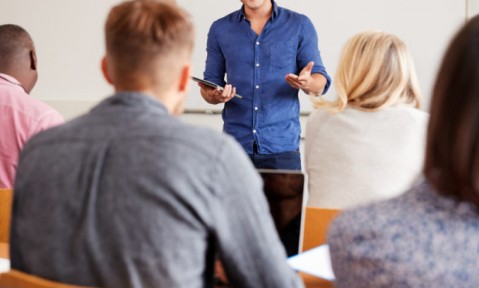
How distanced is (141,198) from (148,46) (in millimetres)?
317

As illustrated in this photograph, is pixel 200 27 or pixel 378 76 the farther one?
pixel 200 27

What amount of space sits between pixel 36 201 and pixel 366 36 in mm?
1364

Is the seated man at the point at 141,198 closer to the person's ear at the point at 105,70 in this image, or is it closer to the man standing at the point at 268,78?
the person's ear at the point at 105,70

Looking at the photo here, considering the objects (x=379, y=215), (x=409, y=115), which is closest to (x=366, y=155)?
(x=409, y=115)

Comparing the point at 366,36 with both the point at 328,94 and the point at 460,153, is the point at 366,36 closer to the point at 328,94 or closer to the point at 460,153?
the point at 460,153

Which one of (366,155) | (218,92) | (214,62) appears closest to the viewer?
(366,155)

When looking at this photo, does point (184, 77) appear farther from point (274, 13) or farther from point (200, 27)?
point (200, 27)

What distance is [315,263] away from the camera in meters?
1.71

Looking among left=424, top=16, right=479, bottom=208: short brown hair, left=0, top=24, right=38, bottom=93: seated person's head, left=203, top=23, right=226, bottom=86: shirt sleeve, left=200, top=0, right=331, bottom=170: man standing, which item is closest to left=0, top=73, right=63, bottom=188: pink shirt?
left=0, top=24, right=38, bottom=93: seated person's head

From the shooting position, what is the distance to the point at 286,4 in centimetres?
457

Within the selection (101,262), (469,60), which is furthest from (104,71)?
(469,60)

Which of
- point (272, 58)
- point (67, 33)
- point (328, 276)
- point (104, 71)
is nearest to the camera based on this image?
point (104, 71)

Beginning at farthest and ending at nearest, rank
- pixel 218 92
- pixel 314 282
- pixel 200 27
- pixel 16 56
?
pixel 200 27 → pixel 218 92 → pixel 16 56 → pixel 314 282

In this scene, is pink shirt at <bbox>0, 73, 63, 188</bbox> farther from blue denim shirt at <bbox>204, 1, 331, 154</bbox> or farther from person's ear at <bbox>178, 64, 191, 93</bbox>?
person's ear at <bbox>178, 64, 191, 93</bbox>
